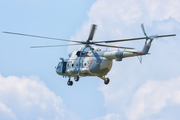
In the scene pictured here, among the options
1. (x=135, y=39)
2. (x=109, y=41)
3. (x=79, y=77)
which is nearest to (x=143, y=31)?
(x=135, y=39)

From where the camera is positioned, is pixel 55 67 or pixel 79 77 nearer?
pixel 79 77

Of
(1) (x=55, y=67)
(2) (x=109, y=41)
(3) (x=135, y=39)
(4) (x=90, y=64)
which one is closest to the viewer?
(3) (x=135, y=39)

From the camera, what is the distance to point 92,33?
5219 cm

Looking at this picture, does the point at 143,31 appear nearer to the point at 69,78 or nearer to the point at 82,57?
the point at 82,57

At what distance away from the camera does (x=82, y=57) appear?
54.1m

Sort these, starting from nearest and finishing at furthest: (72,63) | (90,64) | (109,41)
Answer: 1. (109,41)
2. (90,64)
3. (72,63)

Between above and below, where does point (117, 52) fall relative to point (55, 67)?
below

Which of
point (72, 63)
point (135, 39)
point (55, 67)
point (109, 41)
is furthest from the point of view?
point (55, 67)

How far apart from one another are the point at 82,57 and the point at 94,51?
88.1 inches

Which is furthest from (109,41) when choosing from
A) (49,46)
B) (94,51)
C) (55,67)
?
(55,67)

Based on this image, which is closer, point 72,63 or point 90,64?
point 90,64

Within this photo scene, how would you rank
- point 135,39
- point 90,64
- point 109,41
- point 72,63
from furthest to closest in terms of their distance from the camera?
point 72,63, point 90,64, point 109,41, point 135,39

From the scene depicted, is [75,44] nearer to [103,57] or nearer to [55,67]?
[103,57]

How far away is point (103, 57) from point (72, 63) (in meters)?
6.42
